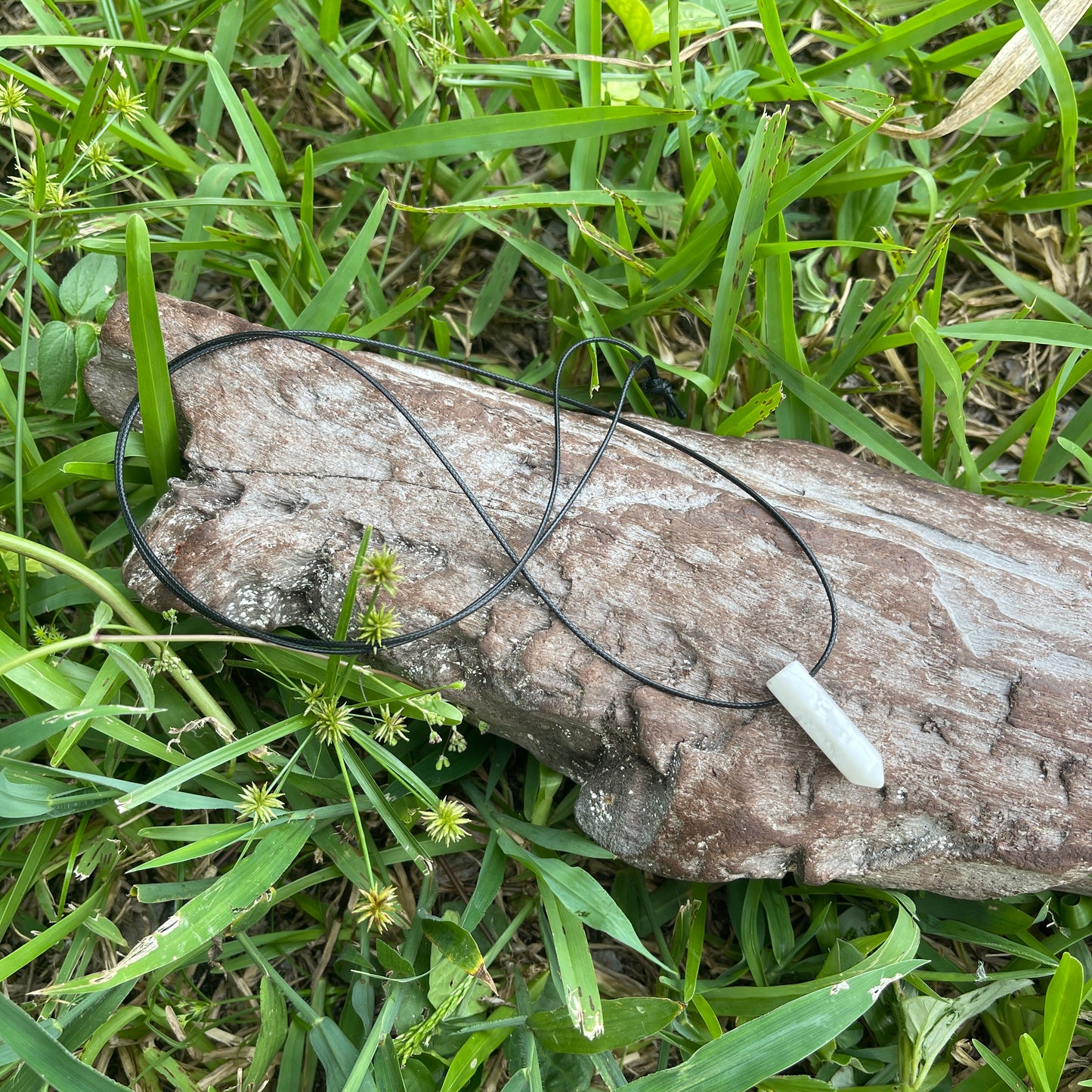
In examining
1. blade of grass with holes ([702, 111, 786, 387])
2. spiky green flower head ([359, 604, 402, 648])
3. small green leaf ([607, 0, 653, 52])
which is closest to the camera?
spiky green flower head ([359, 604, 402, 648])

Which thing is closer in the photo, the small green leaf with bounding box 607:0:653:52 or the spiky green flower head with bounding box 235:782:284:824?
the spiky green flower head with bounding box 235:782:284:824

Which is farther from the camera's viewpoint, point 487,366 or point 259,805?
point 487,366

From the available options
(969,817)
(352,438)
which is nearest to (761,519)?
(969,817)

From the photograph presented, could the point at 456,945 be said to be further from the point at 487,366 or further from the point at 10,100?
the point at 10,100

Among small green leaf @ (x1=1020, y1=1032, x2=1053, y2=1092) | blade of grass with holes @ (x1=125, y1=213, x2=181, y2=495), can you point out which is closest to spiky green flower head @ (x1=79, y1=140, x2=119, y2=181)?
blade of grass with holes @ (x1=125, y1=213, x2=181, y2=495)

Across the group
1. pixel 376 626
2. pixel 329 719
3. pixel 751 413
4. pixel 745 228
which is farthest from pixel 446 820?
pixel 745 228

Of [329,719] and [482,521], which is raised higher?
[482,521]

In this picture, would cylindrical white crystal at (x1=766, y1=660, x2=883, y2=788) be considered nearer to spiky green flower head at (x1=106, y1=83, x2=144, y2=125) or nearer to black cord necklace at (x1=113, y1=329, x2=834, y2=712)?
black cord necklace at (x1=113, y1=329, x2=834, y2=712)

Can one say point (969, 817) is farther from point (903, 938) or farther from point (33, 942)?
point (33, 942)
